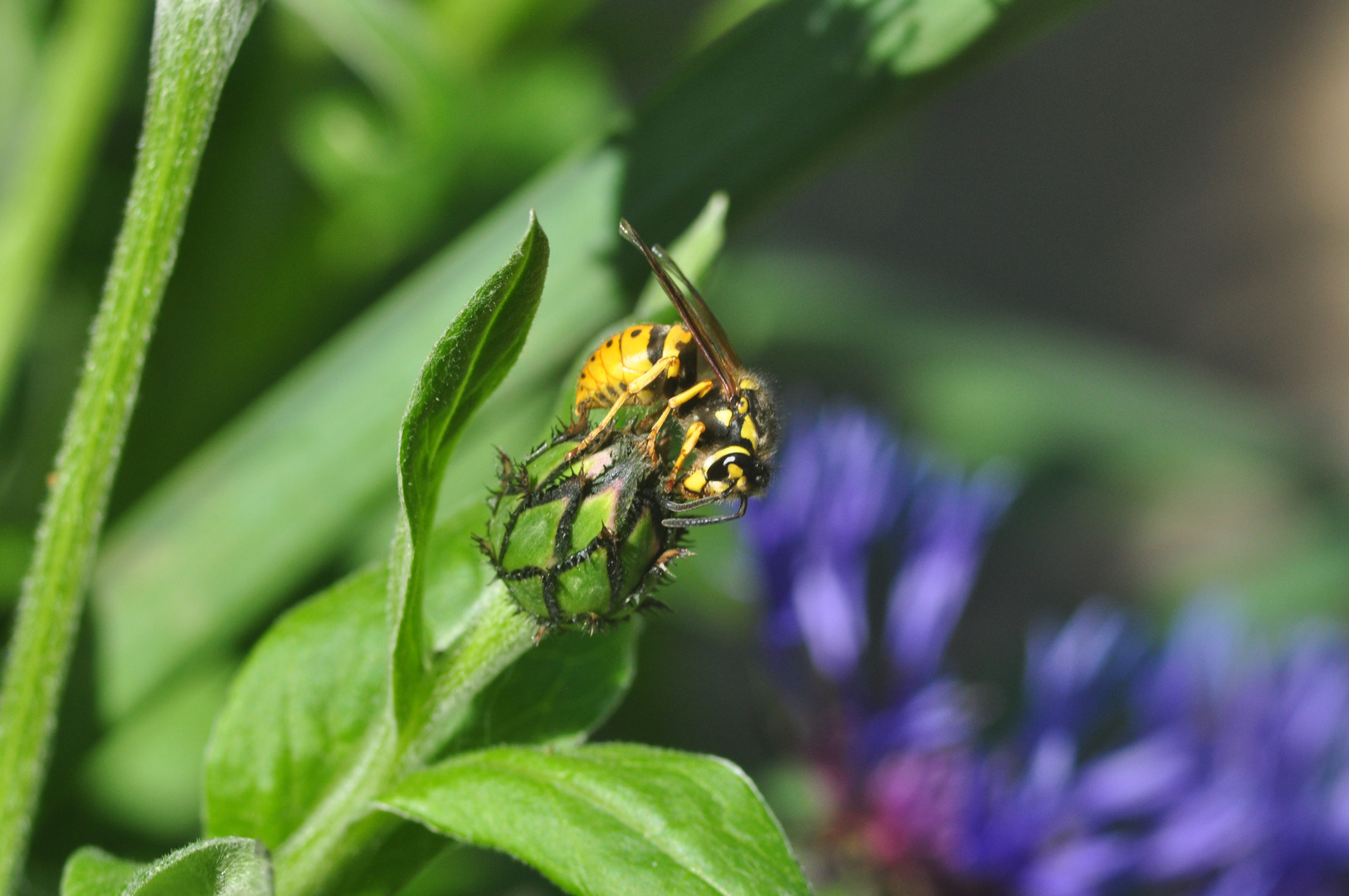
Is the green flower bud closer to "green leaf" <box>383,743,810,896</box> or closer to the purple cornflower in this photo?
"green leaf" <box>383,743,810,896</box>

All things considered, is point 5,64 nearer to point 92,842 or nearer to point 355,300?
point 355,300

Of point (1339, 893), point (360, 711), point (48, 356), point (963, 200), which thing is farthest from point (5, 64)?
point (963, 200)

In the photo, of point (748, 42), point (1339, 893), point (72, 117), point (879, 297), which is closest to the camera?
point (748, 42)

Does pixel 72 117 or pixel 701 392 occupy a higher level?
pixel 72 117

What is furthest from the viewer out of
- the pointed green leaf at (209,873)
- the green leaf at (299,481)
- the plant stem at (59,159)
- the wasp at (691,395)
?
the plant stem at (59,159)

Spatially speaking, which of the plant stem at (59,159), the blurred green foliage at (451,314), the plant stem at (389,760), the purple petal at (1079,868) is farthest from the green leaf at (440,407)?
the purple petal at (1079,868)

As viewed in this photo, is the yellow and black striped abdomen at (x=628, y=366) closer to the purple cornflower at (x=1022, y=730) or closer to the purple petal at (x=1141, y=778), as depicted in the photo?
the purple cornflower at (x=1022, y=730)
